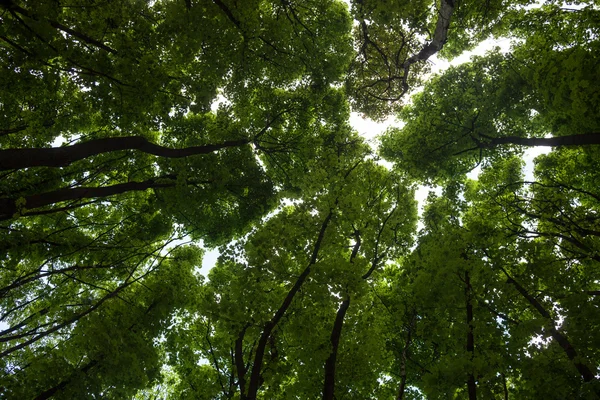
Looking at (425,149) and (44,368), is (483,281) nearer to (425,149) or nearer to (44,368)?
(425,149)

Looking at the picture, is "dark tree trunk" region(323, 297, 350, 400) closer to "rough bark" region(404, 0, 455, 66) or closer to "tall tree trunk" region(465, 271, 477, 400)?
"tall tree trunk" region(465, 271, 477, 400)

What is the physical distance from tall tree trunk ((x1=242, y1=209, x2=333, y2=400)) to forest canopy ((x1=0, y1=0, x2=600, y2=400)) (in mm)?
45

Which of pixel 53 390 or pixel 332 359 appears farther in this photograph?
pixel 53 390

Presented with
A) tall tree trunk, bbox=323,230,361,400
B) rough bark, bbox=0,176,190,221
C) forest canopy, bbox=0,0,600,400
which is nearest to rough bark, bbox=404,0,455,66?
forest canopy, bbox=0,0,600,400

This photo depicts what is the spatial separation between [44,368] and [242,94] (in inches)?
327

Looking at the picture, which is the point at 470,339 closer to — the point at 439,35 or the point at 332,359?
the point at 332,359

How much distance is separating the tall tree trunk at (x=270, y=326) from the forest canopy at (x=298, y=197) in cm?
4

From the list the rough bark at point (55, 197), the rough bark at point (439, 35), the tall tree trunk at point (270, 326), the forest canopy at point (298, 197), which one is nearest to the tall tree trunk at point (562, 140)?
the forest canopy at point (298, 197)

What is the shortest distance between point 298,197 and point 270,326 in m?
4.81

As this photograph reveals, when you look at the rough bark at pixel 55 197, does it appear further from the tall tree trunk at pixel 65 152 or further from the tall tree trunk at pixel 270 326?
the tall tree trunk at pixel 270 326

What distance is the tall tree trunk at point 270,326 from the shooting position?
5918mm

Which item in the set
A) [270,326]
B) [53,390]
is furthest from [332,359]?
[53,390]

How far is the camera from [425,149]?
1029 centimetres

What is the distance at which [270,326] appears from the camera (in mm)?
6520
